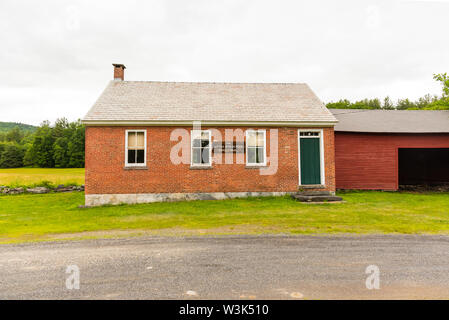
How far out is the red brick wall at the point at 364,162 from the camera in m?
15.9

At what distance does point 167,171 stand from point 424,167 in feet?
67.7

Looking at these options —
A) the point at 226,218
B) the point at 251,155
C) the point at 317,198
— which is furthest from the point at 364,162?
the point at 226,218

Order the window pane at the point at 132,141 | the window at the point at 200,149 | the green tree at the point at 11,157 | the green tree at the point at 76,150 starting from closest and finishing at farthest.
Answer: the window pane at the point at 132,141
the window at the point at 200,149
the green tree at the point at 76,150
the green tree at the point at 11,157

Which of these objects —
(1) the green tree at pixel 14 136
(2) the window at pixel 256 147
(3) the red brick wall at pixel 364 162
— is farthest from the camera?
(1) the green tree at pixel 14 136

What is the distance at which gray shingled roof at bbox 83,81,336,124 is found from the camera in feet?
43.0

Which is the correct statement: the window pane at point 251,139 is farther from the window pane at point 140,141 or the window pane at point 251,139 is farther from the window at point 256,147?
the window pane at point 140,141

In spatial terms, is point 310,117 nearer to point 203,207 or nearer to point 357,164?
point 357,164

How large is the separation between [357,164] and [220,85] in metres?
9.73

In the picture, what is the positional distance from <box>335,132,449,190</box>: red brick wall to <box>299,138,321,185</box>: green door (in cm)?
308

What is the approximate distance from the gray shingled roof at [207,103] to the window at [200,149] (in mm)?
846

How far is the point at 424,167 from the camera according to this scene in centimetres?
2116

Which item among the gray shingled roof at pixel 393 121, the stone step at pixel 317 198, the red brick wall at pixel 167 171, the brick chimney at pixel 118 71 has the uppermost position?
the brick chimney at pixel 118 71

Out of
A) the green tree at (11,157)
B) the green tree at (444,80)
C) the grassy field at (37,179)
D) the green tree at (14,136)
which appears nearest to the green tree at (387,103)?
the green tree at (444,80)

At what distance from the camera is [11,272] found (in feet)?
15.7
